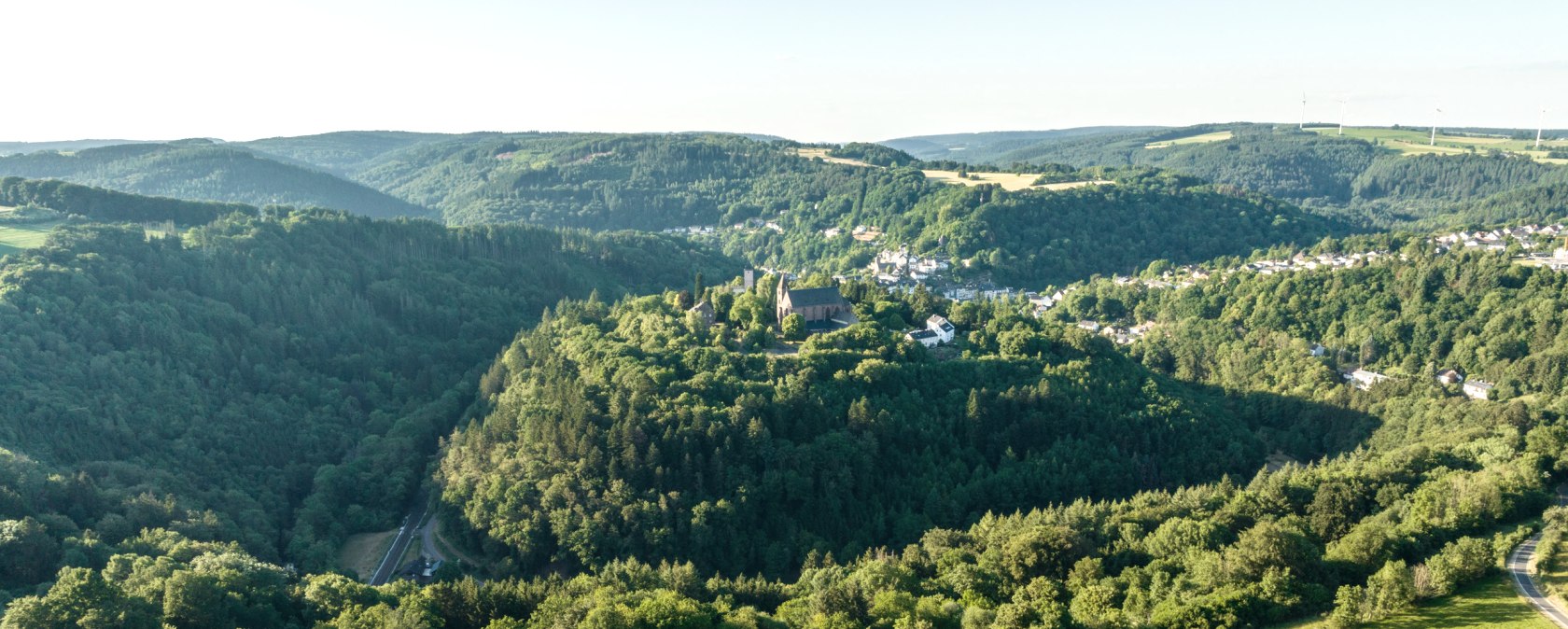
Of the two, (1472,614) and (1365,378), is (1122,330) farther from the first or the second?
(1472,614)

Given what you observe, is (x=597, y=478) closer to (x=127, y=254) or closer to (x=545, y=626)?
(x=545, y=626)

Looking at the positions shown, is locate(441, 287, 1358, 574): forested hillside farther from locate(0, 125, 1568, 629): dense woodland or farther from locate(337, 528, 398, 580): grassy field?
locate(337, 528, 398, 580): grassy field

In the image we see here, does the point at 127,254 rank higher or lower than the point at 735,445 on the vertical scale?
higher

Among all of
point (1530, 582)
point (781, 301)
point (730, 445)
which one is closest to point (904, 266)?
point (781, 301)

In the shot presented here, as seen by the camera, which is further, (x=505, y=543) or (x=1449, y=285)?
(x=1449, y=285)

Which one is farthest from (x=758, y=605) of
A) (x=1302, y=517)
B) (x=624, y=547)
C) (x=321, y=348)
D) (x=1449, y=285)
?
(x=1449, y=285)

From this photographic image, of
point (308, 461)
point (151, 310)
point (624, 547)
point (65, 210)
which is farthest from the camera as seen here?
point (65, 210)
